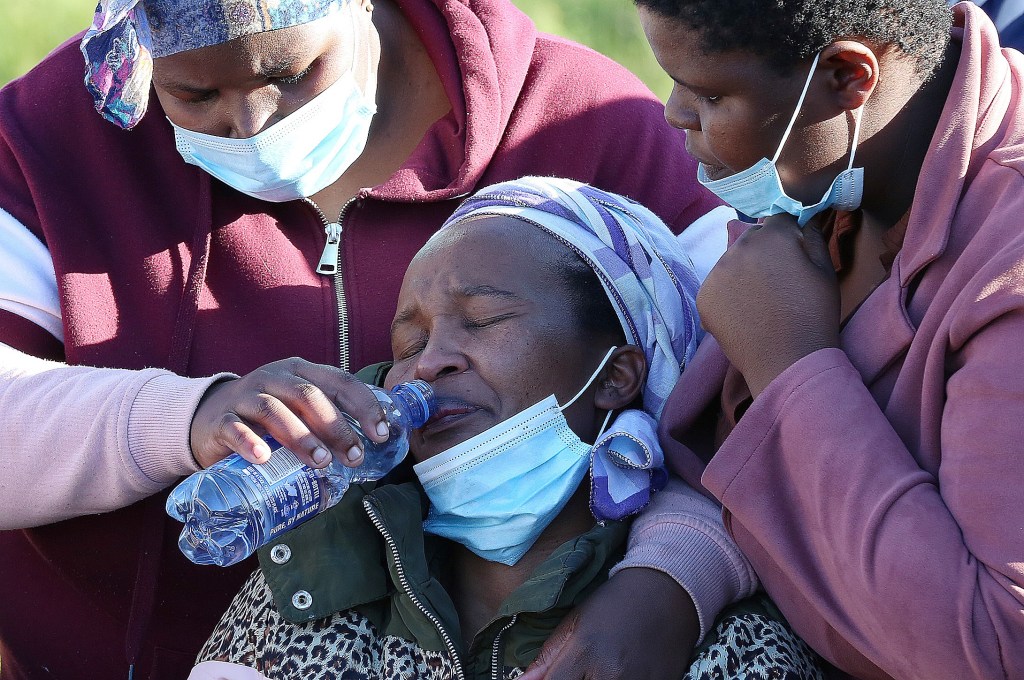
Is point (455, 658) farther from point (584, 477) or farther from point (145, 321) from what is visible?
point (145, 321)

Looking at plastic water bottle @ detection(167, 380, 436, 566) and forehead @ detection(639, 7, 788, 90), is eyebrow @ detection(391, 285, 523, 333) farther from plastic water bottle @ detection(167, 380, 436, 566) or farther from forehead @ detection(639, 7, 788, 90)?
forehead @ detection(639, 7, 788, 90)

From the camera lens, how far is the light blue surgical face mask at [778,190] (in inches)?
83.1

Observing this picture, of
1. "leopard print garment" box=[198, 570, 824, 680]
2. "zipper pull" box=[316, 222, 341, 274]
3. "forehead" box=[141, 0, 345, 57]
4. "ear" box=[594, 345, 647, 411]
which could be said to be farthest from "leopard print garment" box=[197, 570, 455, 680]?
"forehead" box=[141, 0, 345, 57]

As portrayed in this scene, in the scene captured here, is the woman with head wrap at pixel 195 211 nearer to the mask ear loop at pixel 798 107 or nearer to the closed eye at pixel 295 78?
the closed eye at pixel 295 78

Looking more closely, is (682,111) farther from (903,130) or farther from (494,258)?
(494,258)

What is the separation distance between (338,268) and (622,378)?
84cm

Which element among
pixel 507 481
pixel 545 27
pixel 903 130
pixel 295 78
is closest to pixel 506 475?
pixel 507 481

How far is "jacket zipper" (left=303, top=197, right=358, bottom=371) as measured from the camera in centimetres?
299

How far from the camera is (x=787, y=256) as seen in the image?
7.19 ft

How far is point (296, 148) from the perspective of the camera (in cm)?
294

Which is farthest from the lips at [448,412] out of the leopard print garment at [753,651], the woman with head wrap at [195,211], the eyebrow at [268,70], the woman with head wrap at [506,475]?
the eyebrow at [268,70]

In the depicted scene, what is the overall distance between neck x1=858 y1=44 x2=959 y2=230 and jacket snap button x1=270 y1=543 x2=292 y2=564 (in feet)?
4.46

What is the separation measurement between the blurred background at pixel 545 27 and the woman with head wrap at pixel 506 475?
468 cm

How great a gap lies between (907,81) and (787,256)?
14.8 inches
